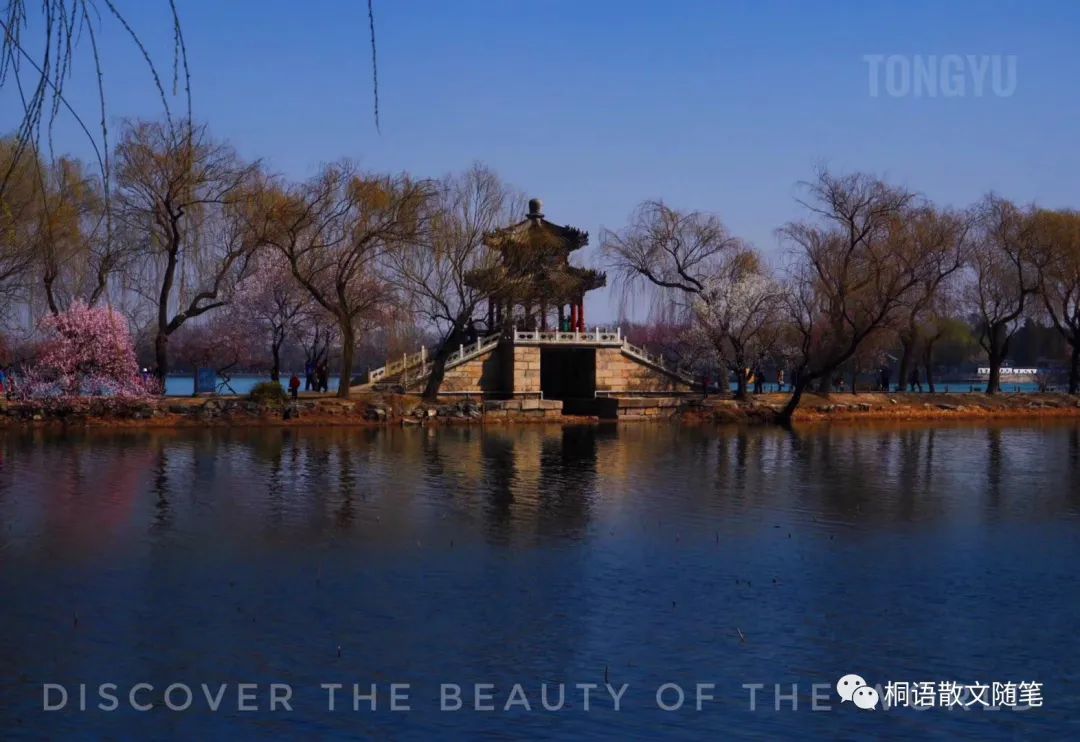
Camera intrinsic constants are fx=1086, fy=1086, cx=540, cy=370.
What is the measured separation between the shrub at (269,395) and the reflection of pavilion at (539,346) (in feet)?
25.0

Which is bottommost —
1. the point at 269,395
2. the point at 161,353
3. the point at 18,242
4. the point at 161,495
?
the point at 161,495

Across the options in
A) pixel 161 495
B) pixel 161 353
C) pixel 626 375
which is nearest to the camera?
pixel 161 495

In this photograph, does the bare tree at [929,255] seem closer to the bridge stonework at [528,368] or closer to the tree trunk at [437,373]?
the bridge stonework at [528,368]

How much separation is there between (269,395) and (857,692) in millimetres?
30688

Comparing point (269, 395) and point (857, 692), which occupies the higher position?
point (269, 395)

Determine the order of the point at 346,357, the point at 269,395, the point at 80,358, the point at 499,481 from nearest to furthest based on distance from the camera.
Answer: the point at 499,481, the point at 80,358, the point at 269,395, the point at 346,357

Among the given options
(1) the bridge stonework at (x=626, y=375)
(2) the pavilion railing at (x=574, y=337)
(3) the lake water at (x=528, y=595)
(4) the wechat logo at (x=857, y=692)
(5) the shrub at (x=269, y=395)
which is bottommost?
(4) the wechat logo at (x=857, y=692)

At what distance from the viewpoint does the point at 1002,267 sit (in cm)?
5006

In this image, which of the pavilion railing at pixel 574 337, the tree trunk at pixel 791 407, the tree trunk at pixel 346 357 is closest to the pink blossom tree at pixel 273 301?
the tree trunk at pixel 346 357

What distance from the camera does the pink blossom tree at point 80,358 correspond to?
3562 centimetres

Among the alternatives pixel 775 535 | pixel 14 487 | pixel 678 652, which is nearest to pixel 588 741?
pixel 678 652

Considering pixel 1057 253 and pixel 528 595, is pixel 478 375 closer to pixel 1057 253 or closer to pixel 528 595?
pixel 1057 253

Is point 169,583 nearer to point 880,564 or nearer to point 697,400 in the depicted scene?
point 880,564

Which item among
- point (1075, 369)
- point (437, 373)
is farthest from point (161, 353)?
point (1075, 369)
